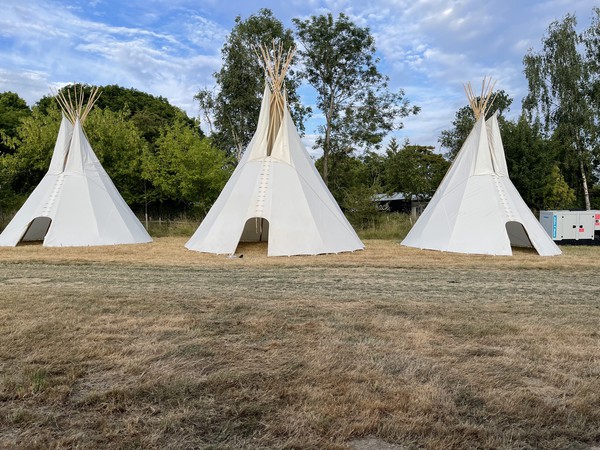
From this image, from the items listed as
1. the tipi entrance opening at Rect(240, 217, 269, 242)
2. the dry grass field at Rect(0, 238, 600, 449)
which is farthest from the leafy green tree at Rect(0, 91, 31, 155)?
the dry grass field at Rect(0, 238, 600, 449)

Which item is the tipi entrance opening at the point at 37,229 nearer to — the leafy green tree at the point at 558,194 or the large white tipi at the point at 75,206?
the large white tipi at the point at 75,206

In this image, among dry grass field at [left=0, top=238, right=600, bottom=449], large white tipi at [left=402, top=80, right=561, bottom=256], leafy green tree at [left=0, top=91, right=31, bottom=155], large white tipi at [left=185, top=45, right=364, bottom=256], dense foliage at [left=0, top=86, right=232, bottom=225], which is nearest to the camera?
dry grass field at [left=0, top=238, right=600, bottom=449]

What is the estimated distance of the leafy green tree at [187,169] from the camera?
17.2 metres

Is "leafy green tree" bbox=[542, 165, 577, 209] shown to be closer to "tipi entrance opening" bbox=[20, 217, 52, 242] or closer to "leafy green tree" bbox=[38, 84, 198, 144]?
"tipi entrance opening" bbox=[20, 217, 52, 242]

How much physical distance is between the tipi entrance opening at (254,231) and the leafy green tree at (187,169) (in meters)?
4.34

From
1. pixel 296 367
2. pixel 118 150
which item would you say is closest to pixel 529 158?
pixel 118 150

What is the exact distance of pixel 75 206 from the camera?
496 inches

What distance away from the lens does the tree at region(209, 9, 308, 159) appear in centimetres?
1967

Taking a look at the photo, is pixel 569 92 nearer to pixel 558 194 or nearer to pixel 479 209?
pixel 558 194

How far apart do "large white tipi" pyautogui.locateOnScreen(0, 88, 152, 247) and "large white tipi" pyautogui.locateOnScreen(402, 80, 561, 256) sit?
8.12m

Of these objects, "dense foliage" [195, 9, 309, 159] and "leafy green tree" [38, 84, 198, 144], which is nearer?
"dense foliage" [195, 9, 309, 159]

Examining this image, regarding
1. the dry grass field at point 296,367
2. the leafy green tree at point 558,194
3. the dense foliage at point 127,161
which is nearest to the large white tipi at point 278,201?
the dry grass field at point 296,367

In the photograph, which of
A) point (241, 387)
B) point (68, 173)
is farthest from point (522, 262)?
point (68, 173)

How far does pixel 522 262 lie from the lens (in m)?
9.26
